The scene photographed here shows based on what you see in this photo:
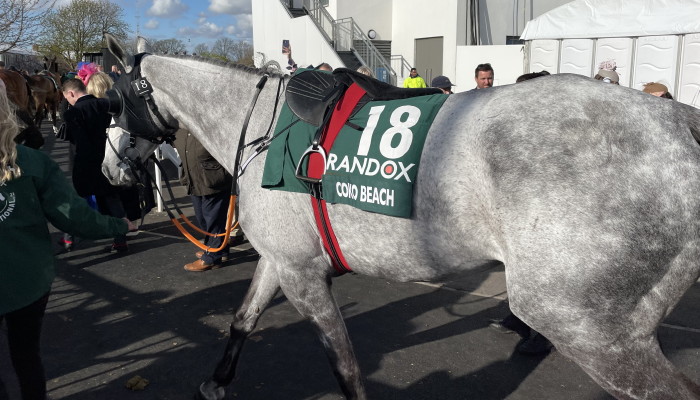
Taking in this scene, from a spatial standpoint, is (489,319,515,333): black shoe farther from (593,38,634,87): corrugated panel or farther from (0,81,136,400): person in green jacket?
(593,38,634,87): corrugated panel

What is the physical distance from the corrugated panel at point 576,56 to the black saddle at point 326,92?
10253 mm

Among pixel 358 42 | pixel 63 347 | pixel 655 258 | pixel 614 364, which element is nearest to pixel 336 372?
pixel 614 364

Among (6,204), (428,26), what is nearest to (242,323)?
(6,204)

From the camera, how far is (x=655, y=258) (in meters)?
2.10

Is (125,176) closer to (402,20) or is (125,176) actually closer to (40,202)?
(40,202)

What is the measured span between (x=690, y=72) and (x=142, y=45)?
1117cm

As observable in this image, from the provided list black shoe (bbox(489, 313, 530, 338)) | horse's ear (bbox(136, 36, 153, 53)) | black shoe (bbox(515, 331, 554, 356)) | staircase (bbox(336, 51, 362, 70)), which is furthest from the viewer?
staircase (bbox(336, 51, 362, 70))

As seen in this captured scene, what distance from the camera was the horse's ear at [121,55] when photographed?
12.3 ft

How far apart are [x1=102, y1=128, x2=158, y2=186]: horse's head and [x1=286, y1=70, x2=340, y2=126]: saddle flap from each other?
1.46 meters

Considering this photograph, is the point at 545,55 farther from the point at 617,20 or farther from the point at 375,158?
the point at 375,158

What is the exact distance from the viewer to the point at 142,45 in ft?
13.3

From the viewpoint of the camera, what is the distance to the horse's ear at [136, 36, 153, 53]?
13.2 ft

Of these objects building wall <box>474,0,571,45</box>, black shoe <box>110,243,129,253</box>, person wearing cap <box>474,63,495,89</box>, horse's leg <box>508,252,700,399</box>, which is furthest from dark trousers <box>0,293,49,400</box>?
building wall <box>474,0,571,45</box>

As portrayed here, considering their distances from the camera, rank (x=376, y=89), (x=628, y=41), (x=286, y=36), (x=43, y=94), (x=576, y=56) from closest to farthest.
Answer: (x=376, y=89), (x=628, y=41), (x=576, y=56), (x=43, y=94), (x=286, y=36)
